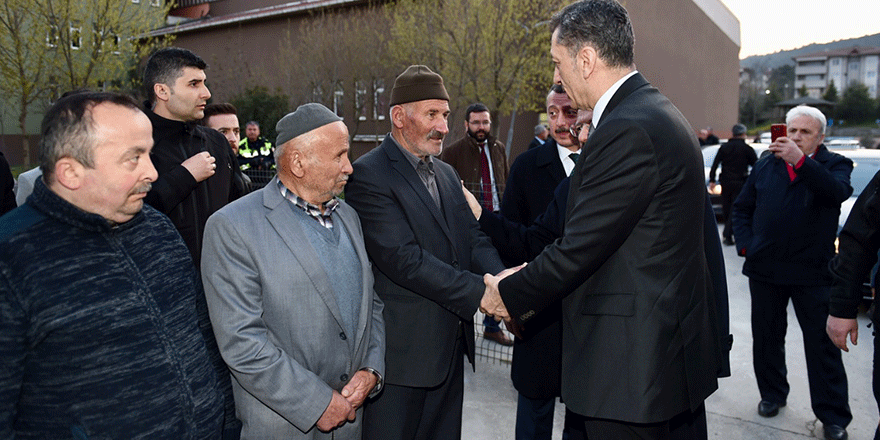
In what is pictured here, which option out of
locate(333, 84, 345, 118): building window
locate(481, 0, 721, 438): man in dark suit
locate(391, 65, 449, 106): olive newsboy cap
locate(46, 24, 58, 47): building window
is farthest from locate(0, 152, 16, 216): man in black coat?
locate(333, 84, 345, 118): building window

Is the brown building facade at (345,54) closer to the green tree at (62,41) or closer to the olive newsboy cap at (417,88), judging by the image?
the green tree at (62,41)

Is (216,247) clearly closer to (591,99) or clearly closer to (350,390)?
(350,390)

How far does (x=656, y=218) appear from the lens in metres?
2.12

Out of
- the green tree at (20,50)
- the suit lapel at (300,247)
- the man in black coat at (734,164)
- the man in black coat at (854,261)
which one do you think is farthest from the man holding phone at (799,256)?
the green tree at (20,50)

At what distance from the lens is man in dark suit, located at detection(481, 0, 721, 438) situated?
2088 millimetres

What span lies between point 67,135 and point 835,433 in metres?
4.50

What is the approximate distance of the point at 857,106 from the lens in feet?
216

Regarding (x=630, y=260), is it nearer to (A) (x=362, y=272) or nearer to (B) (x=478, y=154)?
(A) (x=362, y=272)

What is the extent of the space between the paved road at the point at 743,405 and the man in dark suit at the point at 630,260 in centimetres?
194

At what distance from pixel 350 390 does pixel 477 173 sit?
16.7ft

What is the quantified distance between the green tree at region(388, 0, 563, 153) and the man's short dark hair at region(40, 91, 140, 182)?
1464 cm

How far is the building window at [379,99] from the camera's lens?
20.0 meters

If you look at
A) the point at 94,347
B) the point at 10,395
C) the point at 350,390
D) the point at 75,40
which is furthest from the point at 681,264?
the point at 75,40

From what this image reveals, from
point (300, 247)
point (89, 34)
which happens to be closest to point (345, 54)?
point (89, 34)
